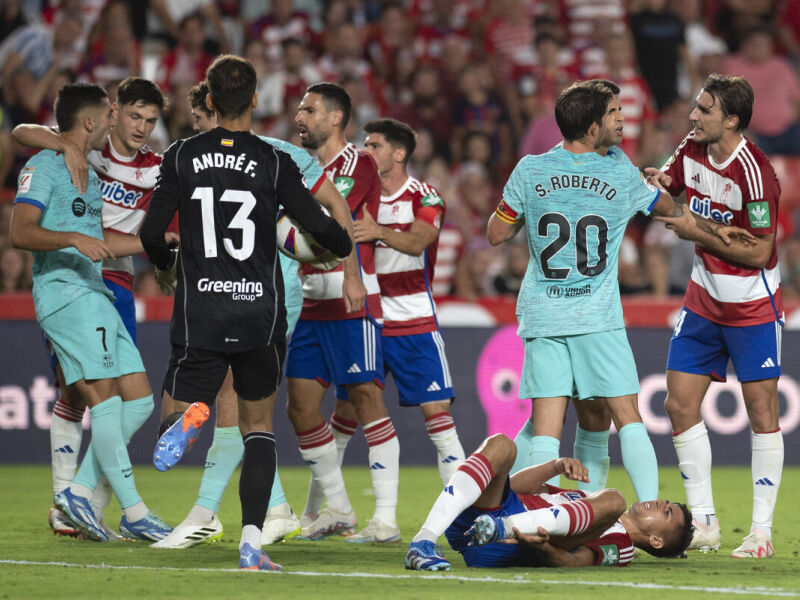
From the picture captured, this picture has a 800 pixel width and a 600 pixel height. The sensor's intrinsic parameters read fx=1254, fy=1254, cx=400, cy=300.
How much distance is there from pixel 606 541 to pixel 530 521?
0.58m

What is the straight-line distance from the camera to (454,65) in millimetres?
14523

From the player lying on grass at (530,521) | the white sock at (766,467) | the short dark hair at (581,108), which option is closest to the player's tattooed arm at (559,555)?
the player lying on grass at (530,521)

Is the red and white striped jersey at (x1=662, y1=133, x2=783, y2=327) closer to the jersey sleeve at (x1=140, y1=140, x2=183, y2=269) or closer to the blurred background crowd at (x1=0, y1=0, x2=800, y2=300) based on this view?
the jersey sleeve at (x1=140, y1=140, x2=183, y2=269)

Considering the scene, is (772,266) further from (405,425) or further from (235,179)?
(405,425)

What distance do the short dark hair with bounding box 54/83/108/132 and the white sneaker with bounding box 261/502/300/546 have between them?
8.01ft

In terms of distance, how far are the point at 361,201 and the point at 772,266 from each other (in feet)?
7.59

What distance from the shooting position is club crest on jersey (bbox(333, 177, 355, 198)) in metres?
7.14

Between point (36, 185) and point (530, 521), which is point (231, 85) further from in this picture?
point (530, 521)

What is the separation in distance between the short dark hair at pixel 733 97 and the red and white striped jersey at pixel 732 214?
0.16 metres

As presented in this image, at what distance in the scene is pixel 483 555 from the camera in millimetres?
5574

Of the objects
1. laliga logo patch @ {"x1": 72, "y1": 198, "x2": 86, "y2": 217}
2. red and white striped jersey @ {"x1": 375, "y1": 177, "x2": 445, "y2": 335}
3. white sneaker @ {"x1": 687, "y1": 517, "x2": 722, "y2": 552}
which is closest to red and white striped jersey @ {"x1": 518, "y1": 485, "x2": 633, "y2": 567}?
white sneaker @ {"x1": 687, "y1": 517, "x2": 722, "y2": 552}

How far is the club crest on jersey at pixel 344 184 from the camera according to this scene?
23.4 feet

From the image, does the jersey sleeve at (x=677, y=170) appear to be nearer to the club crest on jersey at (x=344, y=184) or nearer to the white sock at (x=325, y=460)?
the club crest on jersey at (x=344, y=184)

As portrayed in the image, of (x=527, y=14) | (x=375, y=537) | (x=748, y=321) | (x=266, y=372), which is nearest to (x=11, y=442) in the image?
(x=375, y=537)
